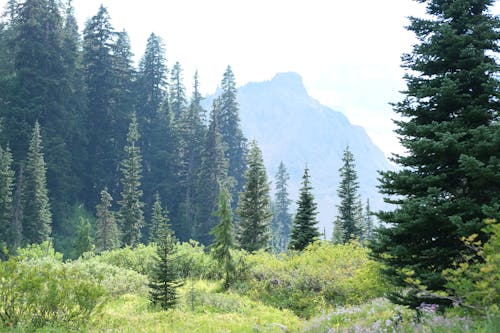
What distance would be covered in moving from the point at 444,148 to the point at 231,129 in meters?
78.7

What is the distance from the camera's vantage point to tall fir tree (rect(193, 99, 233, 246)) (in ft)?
227

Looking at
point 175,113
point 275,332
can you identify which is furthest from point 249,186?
point 175,113

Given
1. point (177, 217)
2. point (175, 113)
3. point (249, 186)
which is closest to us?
point (249, 186)

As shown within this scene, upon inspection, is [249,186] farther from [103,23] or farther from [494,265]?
[103,23]

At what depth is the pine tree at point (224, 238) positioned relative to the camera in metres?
20.2

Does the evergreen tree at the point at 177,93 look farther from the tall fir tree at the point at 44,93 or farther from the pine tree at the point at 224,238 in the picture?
the pine tree at the point at 224,238

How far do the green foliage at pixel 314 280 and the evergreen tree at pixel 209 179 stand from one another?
4717 cm

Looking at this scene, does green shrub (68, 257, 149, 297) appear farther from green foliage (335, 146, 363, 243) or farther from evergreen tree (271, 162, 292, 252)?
evergreen tree (271, 162, 292, 252)

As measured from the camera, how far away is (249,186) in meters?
36.8

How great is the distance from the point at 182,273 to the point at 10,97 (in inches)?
1865

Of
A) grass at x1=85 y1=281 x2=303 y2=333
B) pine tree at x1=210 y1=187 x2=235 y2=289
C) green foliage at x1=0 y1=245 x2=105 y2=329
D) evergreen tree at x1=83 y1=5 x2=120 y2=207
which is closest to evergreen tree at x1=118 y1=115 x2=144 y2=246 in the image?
evergreen tree at x1=83 y1=5 x2=120 y2=207

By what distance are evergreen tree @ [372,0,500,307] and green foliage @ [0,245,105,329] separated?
6.78 metres

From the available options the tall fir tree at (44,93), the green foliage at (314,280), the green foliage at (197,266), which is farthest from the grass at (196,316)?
the tall fir tree at (44,93)

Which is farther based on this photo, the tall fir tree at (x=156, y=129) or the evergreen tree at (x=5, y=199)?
the tall fir tree at (x=156, y=129)
